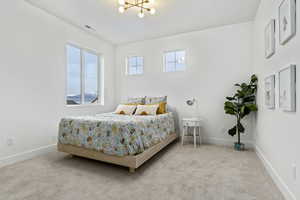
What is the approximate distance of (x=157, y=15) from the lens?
3.10 meters

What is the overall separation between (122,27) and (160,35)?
1021 mm

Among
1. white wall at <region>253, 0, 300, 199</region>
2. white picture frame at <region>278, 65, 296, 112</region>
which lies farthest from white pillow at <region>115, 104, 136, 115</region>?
white picture frame at <region>278, 65, 296, 112</region>

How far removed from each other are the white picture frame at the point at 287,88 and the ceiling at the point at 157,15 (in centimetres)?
181

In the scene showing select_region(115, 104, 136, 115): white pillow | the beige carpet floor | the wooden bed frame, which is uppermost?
select_region(115, 104, 136, 115): white pillow

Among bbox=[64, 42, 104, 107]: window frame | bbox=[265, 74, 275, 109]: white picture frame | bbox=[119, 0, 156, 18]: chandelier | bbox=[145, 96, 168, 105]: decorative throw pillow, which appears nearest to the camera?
bbox=[265, 74, 275, 109]: white picture frame

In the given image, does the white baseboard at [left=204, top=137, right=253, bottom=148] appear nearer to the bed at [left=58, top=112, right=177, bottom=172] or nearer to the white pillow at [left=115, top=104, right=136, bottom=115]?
the bed at [left=58, top=112, right=177, bottom=172]

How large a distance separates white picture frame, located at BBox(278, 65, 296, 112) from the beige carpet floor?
0.97 meters

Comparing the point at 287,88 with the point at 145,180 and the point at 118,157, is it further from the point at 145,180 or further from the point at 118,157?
the point at 118,157

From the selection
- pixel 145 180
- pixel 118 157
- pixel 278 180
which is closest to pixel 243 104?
pixel 278 180

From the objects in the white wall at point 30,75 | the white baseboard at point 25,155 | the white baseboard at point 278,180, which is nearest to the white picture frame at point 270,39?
the white baseboard at point 278,180

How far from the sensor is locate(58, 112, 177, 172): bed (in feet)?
7.06

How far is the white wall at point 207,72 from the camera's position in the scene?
11.2 ft

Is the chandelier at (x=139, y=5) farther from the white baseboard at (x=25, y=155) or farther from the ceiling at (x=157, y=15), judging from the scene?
the white baseboard at (x=25, y=155)

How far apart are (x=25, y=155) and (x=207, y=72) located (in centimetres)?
403
